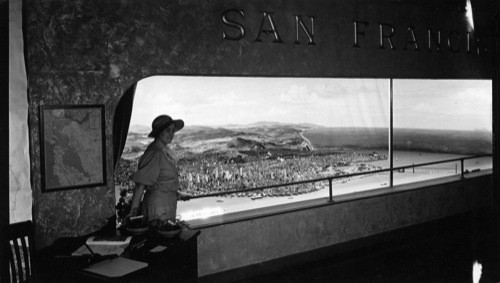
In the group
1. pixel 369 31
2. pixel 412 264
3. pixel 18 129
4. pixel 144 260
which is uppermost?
pixel 369 31

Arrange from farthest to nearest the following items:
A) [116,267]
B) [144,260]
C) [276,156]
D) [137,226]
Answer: [276,156] → [137,226] → [144,260] → [116,267]

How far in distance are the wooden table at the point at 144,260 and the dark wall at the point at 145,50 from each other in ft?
1.78

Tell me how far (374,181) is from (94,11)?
12.4ft

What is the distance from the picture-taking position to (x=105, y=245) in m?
3.04

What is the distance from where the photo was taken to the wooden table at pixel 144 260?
2705 millimetres

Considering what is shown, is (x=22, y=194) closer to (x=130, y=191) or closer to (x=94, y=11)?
(x=130, y=191)

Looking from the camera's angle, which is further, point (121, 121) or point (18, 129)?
point (121, 121)

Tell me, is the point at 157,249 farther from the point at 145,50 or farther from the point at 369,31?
the point at 369,31

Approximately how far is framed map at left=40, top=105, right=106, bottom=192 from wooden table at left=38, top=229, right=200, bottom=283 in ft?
1.79

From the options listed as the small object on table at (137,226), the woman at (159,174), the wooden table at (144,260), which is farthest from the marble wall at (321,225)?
the wooden table at (144,260)

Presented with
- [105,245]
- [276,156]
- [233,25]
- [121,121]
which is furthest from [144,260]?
[233,25]

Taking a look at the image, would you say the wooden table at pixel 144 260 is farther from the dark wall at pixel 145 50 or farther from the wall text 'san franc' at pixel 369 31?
the wall text 'san franc' at pixel 369 31

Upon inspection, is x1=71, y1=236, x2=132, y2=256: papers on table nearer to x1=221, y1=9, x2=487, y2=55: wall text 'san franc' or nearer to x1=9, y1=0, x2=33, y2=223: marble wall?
x1=9, y1=0, x2=33, y2=223: marble wall

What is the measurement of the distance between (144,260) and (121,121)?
4.94 feet
